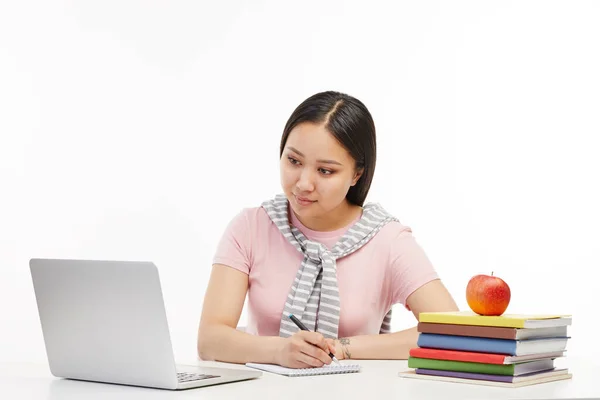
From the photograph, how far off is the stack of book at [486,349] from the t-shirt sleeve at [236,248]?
776 millimetres

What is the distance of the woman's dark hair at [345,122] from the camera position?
2.40 metres

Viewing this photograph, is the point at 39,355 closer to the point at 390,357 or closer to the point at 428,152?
the point at 428,152

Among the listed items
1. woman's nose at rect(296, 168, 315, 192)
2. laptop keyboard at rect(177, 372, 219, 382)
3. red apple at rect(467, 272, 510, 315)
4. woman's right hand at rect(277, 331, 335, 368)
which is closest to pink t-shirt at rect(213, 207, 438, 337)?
woman's nose at rect(296, 168, 315, 192)

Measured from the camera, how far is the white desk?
5.15 ft

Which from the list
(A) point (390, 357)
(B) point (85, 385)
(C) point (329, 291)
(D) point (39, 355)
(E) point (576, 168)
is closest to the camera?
(B) point (85, 385)

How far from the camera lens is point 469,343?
176cm

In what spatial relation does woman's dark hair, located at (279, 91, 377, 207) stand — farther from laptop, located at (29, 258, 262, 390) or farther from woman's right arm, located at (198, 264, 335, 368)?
laptop, located at (29, 258, 262, 390)

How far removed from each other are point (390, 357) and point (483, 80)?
8.45ft

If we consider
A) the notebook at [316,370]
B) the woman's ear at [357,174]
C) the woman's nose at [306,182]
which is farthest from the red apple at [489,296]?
the woman's ear at [357,174]

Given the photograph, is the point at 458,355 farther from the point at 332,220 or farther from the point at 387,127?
the point at 387,127

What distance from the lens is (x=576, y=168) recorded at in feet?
14.8

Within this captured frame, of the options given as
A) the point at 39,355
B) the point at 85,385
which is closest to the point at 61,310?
the point at 85,385

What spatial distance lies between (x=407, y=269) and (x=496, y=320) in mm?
Result: 755

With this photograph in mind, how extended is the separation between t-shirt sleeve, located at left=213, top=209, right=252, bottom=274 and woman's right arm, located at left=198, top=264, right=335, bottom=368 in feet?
0.06
